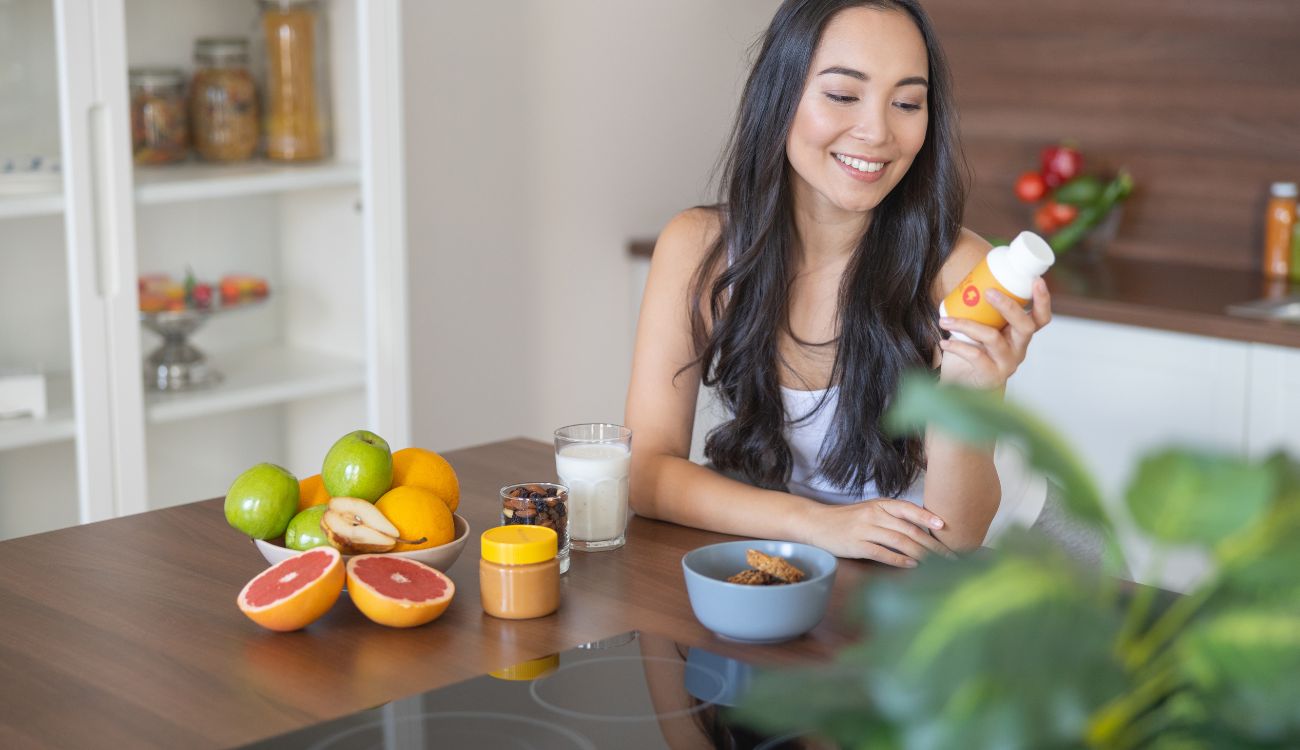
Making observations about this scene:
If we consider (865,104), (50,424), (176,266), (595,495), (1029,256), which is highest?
(865,104)

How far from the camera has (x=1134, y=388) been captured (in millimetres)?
2586

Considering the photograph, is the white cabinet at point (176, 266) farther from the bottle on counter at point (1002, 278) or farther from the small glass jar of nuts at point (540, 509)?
the bottle on counter at point (1002, 278)

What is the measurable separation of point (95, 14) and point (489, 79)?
959 mm

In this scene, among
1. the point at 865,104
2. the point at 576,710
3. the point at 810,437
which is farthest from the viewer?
the point at 810,437

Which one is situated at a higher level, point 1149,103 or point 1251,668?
point 1149,103

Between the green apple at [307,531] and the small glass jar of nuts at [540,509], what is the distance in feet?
0.55

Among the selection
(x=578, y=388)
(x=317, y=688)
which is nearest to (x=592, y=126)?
(x=578, y=388)

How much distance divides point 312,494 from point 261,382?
4.59 ft

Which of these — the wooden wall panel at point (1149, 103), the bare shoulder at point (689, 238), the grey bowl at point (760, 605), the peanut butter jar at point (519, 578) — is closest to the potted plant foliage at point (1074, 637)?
the grey bowl at point (760, 605)

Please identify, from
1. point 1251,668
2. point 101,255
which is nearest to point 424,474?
point 1251,668

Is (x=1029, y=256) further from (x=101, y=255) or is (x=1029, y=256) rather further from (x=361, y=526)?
(x=101, y=255)

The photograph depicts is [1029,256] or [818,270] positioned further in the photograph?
[818,270]

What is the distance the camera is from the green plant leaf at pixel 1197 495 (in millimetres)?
539

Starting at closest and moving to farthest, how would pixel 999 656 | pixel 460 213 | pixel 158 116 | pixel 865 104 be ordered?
1. pixel 999 656
2. pixel 865 104
3. pixel 158 116
4. pixel 460 213
